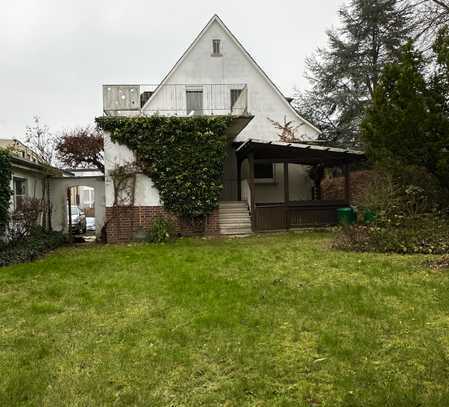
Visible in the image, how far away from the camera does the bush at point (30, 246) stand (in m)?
9.91

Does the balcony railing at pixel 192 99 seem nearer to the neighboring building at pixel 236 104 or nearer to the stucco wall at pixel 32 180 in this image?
the neighboring building at pixel 236 104

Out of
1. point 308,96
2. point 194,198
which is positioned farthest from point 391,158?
point 308,96

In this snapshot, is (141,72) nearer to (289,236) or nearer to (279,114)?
(279,114)

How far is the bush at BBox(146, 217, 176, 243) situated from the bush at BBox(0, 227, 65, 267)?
3.17 meters

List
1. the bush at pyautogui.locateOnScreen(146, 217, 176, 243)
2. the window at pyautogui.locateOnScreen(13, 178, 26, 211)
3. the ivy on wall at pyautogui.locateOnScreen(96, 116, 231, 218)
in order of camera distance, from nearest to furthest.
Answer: the window at pyautogui.locateOnScreen(13, 178, 26, 211), the bush at pyautogui.locateOnScreen(146, 217, 176, 243), the ivy on wall at pyautogui.locateOnScreen(96, 116, 231, 218)

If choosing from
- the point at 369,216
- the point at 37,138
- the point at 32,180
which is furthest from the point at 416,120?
the point at 37,138

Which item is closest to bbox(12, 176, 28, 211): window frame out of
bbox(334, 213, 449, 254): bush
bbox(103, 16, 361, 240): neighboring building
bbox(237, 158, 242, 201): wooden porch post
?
bbox(103, 16, 361, 240): neighboring building

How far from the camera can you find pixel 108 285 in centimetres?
702

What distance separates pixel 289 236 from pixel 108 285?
741 cm

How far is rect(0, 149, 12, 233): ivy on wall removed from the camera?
1041 cm

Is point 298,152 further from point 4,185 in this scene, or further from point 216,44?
point 4,185

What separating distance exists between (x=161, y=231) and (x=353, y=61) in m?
16.8

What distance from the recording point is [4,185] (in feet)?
34.5

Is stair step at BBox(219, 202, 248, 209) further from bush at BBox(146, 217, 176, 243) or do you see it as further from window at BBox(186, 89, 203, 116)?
window at BBox(186, 89, 203, 116)
